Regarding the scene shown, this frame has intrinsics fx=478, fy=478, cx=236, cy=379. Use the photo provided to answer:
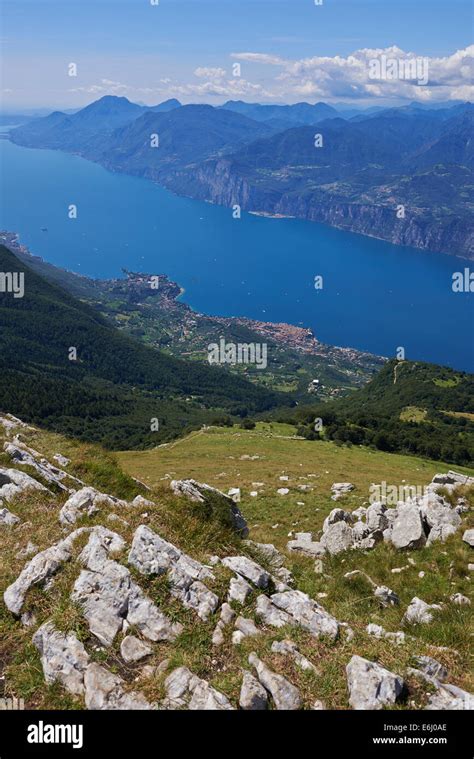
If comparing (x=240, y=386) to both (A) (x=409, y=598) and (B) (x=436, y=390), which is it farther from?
(A) (x=409, y=598)

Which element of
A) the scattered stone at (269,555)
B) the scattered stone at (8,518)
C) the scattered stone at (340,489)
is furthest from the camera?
the scattered stone at (340,489)

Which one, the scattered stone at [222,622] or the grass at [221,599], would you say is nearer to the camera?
the grass at [221,599]

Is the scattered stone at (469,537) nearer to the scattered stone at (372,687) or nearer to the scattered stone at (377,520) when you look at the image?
the scattered stone at (377,520)

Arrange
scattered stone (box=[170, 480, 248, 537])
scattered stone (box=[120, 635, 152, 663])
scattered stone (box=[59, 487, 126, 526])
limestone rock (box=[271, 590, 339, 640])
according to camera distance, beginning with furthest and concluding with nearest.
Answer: scattered stone (box=[170, 480, 248, 537]), scattered stone (box=[59, 487, 126, 526]), limestone rock (box=[271, 590, 339, 640]), scattered stone (box=[120, 635, 152, 663])

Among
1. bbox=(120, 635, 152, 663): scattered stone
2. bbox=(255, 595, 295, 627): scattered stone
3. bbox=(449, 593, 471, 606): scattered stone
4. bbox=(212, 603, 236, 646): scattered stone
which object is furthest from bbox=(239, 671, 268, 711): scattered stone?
bbox=(449, 593, 471, 606): scattered stone

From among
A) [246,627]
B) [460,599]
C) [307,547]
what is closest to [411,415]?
[307,547]

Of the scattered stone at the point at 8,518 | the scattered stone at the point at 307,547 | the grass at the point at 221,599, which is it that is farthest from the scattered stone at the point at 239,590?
the scattered stone at the point at 307,547

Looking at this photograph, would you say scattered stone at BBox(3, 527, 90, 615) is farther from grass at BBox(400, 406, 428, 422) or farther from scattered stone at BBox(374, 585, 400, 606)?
grass at BBox(400, 406, 428, 422)
